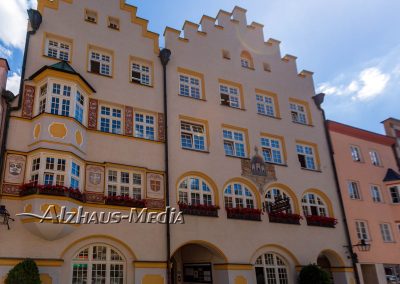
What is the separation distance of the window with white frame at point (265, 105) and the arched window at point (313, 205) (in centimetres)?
553

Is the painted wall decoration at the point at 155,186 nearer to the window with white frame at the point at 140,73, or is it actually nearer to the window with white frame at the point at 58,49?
the window with white frame at the point at 140,73

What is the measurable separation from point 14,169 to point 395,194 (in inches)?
959

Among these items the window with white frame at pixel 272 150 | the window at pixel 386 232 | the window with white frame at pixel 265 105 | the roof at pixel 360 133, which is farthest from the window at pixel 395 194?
the window with white frame at pixel 265 105

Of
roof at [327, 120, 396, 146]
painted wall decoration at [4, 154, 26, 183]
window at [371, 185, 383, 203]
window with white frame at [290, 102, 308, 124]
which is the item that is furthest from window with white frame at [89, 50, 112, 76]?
window at [371, 185, 383, 203]

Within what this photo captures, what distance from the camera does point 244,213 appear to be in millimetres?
20469

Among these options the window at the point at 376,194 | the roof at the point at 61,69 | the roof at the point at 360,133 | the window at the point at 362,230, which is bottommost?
the window at the point at 362,230

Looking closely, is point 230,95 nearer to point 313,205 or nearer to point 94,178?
point 313,205

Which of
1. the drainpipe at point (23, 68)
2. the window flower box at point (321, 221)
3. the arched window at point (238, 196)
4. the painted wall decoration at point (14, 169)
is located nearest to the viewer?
the painted wall decoration at point (14, 169)

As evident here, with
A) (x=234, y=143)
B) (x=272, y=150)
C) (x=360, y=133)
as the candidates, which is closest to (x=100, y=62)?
(x=234, y=143)

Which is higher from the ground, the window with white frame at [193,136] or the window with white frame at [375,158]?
Answer: the window with white frame at [375,158]

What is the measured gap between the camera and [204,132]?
71.8ft

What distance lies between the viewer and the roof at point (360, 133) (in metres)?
27.4

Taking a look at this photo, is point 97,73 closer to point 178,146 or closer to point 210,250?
point 178,146

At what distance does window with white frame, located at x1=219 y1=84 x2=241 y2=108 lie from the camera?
2376 centimetres
